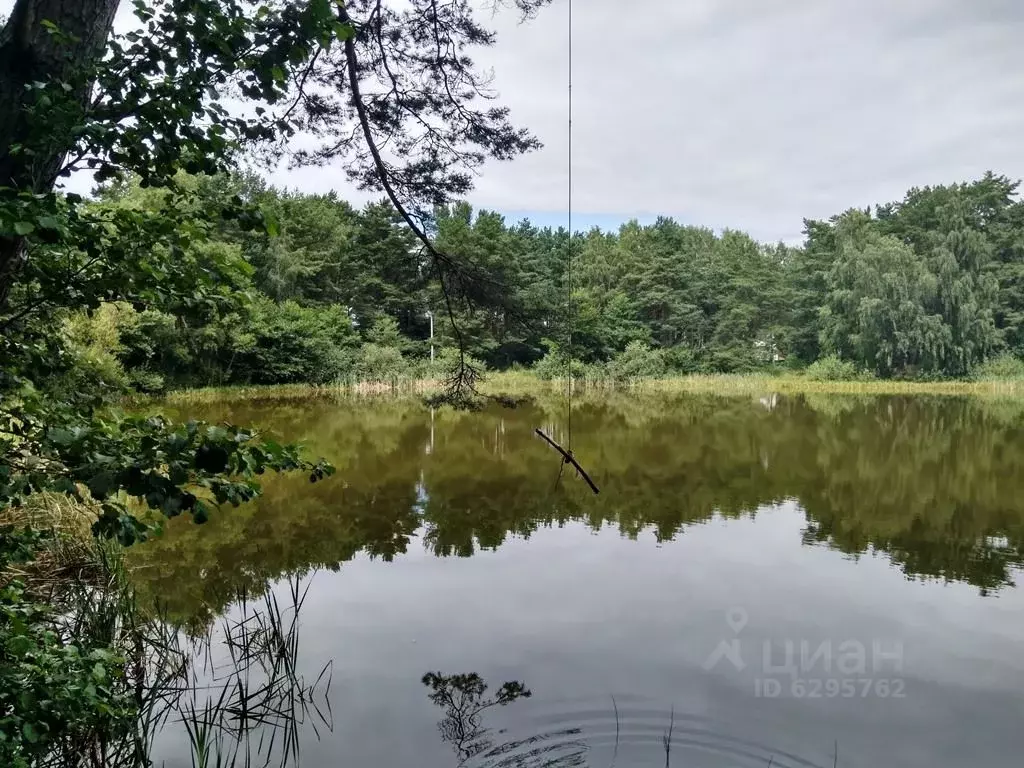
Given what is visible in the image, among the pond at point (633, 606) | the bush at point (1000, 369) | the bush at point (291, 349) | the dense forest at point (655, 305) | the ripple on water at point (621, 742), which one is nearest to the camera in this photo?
the ripple on water at point (621, 742)

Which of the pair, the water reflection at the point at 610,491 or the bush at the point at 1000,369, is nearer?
A: the water reflection at the point at 610,491

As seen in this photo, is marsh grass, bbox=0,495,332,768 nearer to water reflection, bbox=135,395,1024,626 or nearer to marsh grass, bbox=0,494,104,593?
marsh grass, bbox=0,494,104,593

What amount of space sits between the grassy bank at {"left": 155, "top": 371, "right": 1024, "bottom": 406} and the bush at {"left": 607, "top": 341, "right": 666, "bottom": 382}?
1.09 ft

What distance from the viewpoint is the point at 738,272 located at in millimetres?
40562

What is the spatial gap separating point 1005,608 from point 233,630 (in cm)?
548

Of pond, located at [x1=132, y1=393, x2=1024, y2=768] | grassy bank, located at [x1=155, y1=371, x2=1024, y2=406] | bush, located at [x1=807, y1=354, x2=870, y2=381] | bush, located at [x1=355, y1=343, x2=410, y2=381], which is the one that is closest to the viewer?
pond, located at [x1=132, y1=393, x2=1024, y2=768]

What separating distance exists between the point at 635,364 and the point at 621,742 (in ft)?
87.3

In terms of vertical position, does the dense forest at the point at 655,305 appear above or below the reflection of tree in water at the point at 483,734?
above

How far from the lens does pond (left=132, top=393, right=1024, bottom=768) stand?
3.53 metres

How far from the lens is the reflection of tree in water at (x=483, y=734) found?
3.27 meters

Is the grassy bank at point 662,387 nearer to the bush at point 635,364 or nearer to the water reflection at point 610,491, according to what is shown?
the bush at point 635,364

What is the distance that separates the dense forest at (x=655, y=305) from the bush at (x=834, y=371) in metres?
0.08

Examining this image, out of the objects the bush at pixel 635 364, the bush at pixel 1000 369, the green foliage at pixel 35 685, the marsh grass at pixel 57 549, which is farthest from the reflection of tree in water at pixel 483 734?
the bush at pixel 1000 369

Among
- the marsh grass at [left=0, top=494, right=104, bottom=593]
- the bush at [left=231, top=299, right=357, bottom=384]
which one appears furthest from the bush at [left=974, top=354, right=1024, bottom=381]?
the marsh grass at [left=0, top=494, right=104, bottom=593]
